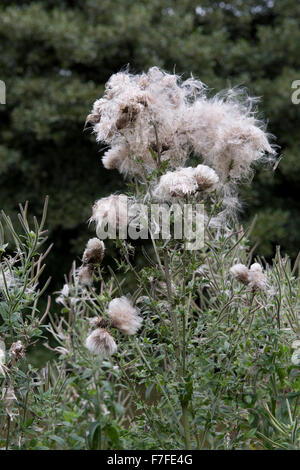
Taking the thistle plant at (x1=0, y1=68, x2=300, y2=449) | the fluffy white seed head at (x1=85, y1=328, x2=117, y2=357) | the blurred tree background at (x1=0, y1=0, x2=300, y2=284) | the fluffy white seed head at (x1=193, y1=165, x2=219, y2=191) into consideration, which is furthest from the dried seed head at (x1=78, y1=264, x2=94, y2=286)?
the blurred tree background at (x1=0, y1=0, x2=300, y2=284)

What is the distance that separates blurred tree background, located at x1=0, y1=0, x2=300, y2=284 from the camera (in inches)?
280

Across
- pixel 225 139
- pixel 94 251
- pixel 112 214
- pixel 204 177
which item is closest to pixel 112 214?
pixel 112 214

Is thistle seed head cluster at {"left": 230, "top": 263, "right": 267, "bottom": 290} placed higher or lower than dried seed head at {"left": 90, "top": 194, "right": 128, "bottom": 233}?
lower

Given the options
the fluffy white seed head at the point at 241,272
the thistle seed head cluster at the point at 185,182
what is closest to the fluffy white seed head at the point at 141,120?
the thistle seed head cluster at the point at 185,182

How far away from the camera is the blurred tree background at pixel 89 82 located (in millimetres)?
7109

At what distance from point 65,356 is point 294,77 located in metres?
6.33

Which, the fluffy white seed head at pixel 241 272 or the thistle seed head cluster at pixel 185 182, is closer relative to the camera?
the thistle seed head cluster at pixel 185 182

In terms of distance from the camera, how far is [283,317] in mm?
1989

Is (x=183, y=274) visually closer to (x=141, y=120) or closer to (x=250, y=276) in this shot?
(x=250, y=276)

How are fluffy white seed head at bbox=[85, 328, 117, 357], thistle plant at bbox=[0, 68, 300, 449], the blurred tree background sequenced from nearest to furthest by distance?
fluffy white seed head at bbox=[85, 328, 117, 357], thistle plant at bbox=[0, 68, 300, 449], the blurred tree background

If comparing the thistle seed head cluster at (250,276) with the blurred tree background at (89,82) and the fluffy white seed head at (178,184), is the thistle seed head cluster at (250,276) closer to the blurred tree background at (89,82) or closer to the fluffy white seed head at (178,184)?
the fluffy white seed head at (178,184)

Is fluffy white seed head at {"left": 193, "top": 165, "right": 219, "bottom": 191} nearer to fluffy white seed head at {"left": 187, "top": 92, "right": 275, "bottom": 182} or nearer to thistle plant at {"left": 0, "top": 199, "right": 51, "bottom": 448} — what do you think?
fluffy white seed head at {"left": 187, "top": 92, "right": 275, "bottom": 182}

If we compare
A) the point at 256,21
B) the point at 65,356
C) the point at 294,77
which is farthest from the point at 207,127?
the point at 256,21

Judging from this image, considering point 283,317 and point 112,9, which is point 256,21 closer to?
point 112,9
